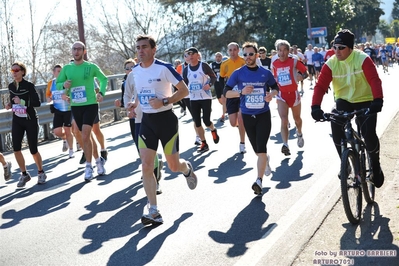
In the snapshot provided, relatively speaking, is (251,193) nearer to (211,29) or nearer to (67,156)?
(67,156)

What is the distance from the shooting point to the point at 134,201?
361 inches

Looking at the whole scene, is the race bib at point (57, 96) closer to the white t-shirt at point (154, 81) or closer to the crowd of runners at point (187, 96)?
the crowd of runners at point (187, 96)

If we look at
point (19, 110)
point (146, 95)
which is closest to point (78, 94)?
point (19, 110)

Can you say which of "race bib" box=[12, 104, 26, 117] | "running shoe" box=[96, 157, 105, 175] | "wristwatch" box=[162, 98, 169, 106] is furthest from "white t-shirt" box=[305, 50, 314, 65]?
"wristwatch" box=[162, 98, 169, 106]

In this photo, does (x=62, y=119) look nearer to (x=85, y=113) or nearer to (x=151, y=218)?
(x=85, y=113)

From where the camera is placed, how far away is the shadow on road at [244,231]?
21.6 ft

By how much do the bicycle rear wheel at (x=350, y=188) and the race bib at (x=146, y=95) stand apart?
2.13 meters

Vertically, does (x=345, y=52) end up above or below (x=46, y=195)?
above

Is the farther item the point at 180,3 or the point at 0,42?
the point at 180,3

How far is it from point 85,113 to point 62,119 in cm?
334

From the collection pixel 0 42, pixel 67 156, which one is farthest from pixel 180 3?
pixel 67 156

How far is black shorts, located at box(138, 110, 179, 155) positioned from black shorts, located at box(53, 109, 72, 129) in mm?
6435

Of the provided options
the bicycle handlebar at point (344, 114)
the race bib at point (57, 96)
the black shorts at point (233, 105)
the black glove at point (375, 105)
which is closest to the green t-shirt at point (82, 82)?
the black shorts at point (233, 105)

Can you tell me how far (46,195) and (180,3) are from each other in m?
45.2
